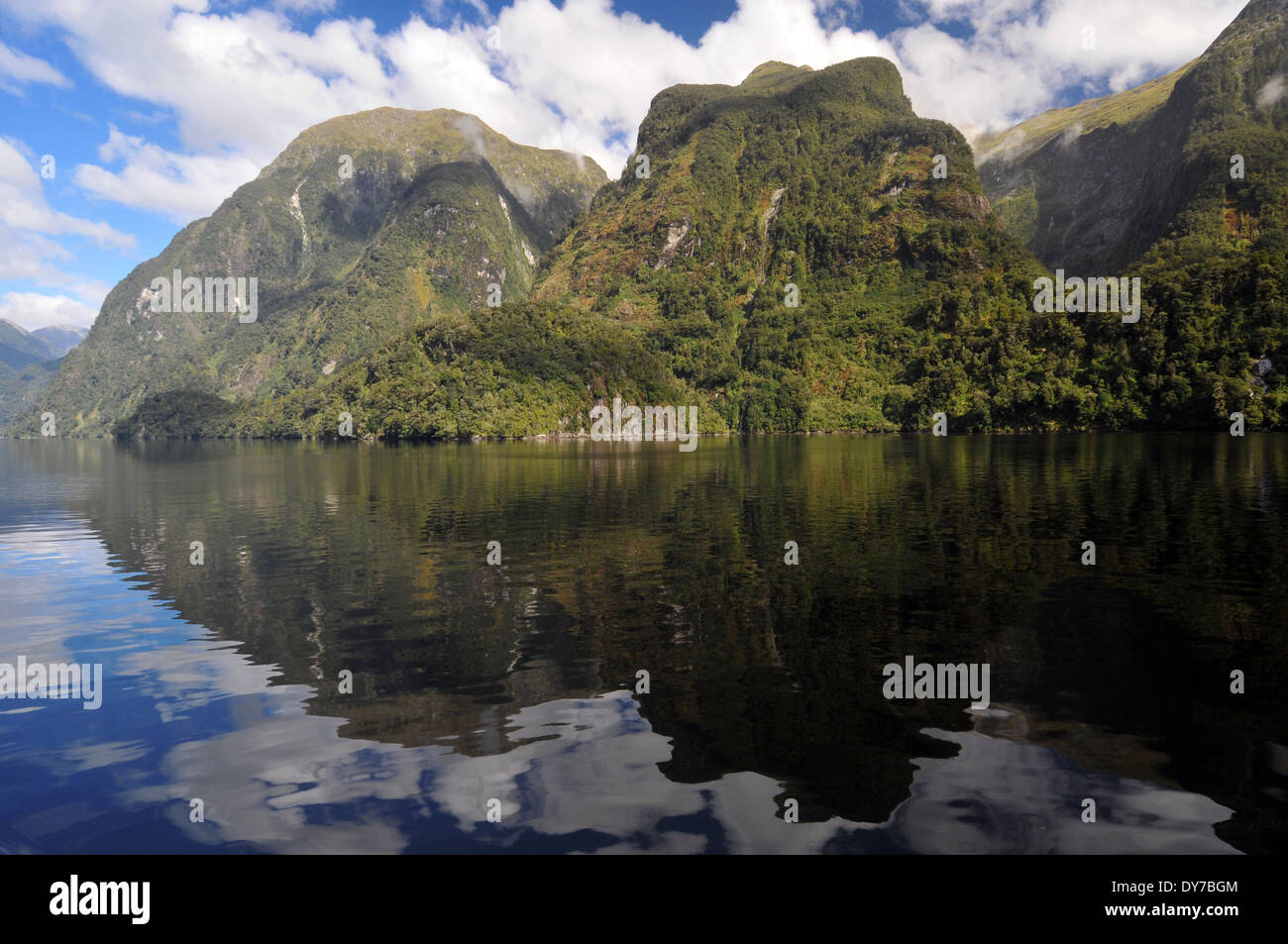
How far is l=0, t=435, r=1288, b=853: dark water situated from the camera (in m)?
12.9

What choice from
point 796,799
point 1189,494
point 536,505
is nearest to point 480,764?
point 796,799

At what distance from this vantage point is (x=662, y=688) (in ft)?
62.7

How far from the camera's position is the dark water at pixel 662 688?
12867 mm

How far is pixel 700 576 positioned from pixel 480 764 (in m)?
17.5

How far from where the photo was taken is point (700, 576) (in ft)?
103

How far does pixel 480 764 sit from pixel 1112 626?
65.6 ft
